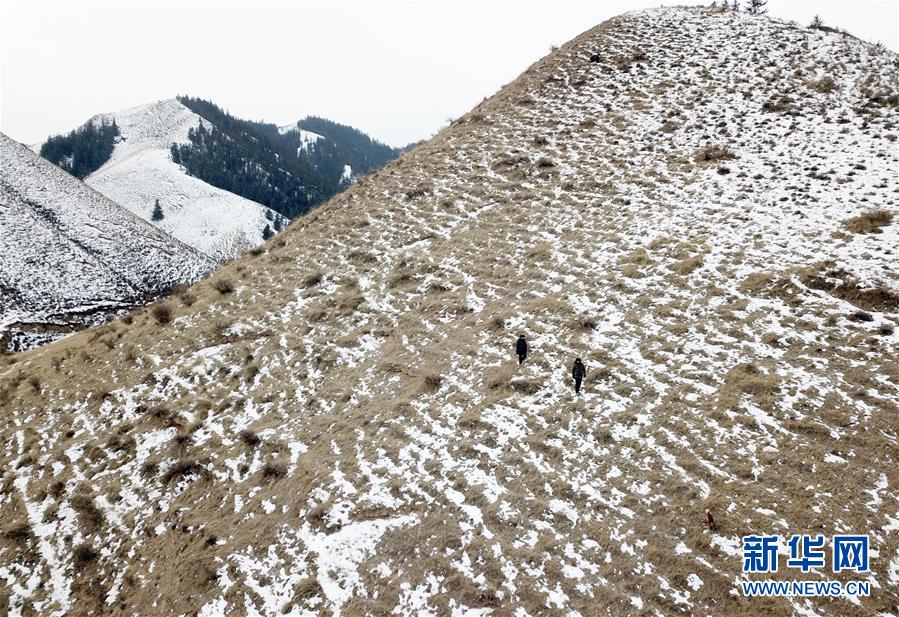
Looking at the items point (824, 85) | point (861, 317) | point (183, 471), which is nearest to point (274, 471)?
point (183, 471)

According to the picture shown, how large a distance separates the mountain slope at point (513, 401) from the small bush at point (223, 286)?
188 mm

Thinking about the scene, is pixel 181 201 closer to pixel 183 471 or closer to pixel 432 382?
pixel 183 471

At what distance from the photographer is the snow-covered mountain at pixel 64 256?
35.6 meters

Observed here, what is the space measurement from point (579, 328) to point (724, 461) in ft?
18.3

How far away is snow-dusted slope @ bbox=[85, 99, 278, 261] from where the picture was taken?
9000 cm

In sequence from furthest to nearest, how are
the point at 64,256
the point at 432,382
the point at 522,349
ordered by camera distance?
the point at 64,256 → the point at 432,382 → the point at 522,349

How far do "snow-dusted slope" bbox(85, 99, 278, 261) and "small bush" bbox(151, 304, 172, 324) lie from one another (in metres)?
61.6

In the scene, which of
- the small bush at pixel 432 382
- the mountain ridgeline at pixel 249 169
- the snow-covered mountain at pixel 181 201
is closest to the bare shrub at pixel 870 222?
the small bush at pixel 432 382

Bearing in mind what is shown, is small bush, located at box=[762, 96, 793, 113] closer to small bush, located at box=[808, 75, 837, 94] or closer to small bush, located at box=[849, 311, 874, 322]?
small bush, located at box=[808, 75, 837, 94]

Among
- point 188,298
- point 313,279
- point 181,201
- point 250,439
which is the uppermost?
point 181,201

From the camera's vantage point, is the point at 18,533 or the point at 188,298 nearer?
the point at 18,533

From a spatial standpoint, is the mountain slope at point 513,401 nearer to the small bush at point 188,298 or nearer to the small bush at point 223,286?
the small bush at point 223,286

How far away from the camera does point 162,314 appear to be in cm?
1938

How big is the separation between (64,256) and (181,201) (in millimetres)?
65282
